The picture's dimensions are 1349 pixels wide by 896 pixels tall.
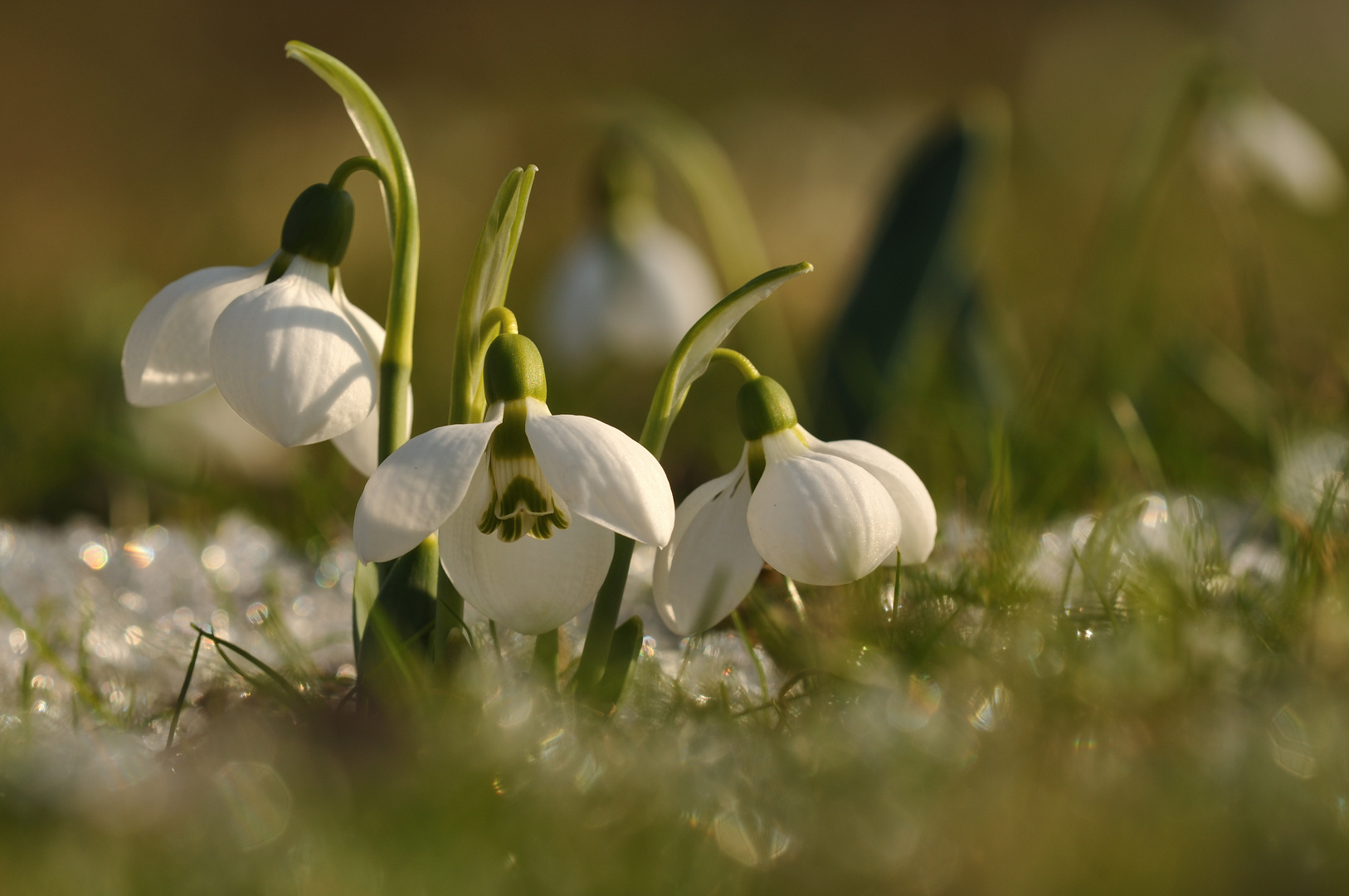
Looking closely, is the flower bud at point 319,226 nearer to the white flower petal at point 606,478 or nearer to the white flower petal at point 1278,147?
the white flower petal at point 606,478

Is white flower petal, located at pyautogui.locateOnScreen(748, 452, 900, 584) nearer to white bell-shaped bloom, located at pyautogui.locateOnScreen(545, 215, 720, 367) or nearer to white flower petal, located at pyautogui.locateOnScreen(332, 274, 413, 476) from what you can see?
white flower petal, located at pyautogui.locateOnScreen(332, 274, 413, 476)

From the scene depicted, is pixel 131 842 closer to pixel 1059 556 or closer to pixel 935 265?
pixel 1059 556

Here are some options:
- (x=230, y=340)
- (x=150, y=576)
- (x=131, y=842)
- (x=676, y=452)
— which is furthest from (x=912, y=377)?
(x=131, y=842)

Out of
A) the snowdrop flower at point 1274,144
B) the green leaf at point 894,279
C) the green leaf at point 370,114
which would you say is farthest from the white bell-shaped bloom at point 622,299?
the green leaf at point 370,114

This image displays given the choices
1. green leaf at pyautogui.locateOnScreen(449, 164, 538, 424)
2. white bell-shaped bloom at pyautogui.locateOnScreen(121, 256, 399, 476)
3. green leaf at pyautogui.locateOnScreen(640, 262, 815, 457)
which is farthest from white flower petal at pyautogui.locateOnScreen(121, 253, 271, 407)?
green leaf at pyautogui.locateOnScreen(640, 262, 815, 457)

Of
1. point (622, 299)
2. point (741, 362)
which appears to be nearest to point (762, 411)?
point (741, 362)
